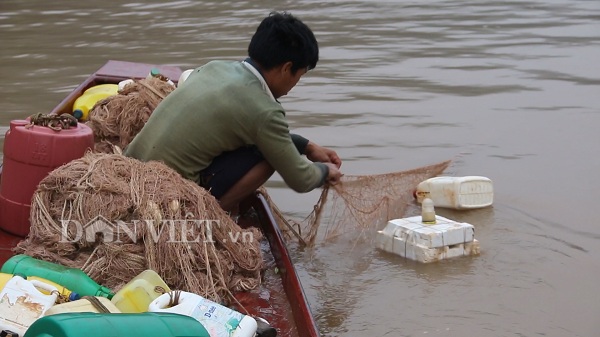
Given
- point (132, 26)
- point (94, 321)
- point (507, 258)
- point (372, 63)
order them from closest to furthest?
point (94, 321)
point (507, 258)
point (372, 63)
point (132, 26)

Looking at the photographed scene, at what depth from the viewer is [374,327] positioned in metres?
4.60

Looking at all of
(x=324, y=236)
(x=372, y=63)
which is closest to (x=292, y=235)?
(x=324, y=236)

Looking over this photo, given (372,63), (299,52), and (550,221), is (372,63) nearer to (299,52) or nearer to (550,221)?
(550,221)

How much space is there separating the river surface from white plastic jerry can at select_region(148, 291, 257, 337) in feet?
3.19

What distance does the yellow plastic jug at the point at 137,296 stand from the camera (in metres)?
3.72

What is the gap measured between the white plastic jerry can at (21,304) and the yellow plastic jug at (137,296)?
0.25 metres

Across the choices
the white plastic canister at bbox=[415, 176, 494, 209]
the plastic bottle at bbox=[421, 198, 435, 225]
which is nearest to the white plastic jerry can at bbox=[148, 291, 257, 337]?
the plastic bottle at bbox=[421, 198, 435, 225]

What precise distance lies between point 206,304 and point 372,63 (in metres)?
7.62

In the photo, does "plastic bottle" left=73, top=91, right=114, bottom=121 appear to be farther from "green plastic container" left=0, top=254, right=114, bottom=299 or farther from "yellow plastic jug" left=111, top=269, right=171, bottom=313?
"yellow plastic jug" left=111, top=269, right=171, bottom=313

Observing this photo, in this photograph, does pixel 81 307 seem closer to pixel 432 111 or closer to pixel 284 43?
pixel 284 43

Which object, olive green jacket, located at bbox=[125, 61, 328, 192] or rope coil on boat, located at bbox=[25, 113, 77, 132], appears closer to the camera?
olive green jacket, located at bbox=[125, 61, 328, 192]

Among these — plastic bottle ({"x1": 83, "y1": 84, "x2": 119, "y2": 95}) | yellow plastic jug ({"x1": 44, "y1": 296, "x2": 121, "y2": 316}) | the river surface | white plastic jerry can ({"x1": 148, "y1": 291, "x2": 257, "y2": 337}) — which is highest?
plastic bottle ({"x1": 83, "y1": 84, "x2": 119, "y2": 95})

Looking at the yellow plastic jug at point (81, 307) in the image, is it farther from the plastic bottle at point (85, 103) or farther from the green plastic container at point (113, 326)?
the plastic bottle at point (85, 103)

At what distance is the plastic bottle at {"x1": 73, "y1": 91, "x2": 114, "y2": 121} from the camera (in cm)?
670
